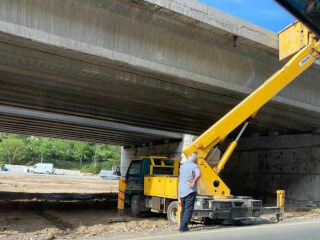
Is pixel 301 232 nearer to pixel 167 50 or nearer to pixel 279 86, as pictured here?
pixel 279 86

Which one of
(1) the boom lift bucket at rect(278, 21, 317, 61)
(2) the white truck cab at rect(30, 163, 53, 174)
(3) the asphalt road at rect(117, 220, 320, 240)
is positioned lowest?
(2) the white truck cab at rect(30, 163, 53, 174)

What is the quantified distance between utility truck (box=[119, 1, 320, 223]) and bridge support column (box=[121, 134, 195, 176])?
13925mm

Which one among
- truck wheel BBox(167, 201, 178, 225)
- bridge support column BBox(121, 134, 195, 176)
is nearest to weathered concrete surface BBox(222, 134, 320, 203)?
bridge support column BBox(121, 134, 195, 176)

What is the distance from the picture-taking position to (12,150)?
93938 millimetres

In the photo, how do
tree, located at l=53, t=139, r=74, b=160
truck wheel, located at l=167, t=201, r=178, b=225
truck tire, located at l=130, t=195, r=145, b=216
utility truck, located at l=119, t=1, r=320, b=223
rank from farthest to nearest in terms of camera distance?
tree, located at l=53, t=139, r=74, b=160 < truck tire, located at l=130, t=195, r=145, b=216 < truck wheel, located at l=167, t=201, r=178, b=225 < utility truck, located at l=119, t=1, r=320, b=223

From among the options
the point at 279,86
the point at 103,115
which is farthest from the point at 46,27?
the point at 103,115

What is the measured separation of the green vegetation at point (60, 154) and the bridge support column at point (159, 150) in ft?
180

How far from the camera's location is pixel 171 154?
1234 inches

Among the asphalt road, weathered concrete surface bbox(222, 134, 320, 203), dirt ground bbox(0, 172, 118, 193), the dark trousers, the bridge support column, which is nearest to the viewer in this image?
the asphalt road

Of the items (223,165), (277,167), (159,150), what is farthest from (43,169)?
(223,165)

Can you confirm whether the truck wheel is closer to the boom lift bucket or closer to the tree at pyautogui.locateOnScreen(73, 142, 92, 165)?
the boom lift bucket

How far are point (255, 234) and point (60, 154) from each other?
3838 inches

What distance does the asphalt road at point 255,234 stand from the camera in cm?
861

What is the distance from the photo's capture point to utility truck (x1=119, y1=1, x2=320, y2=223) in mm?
10383
